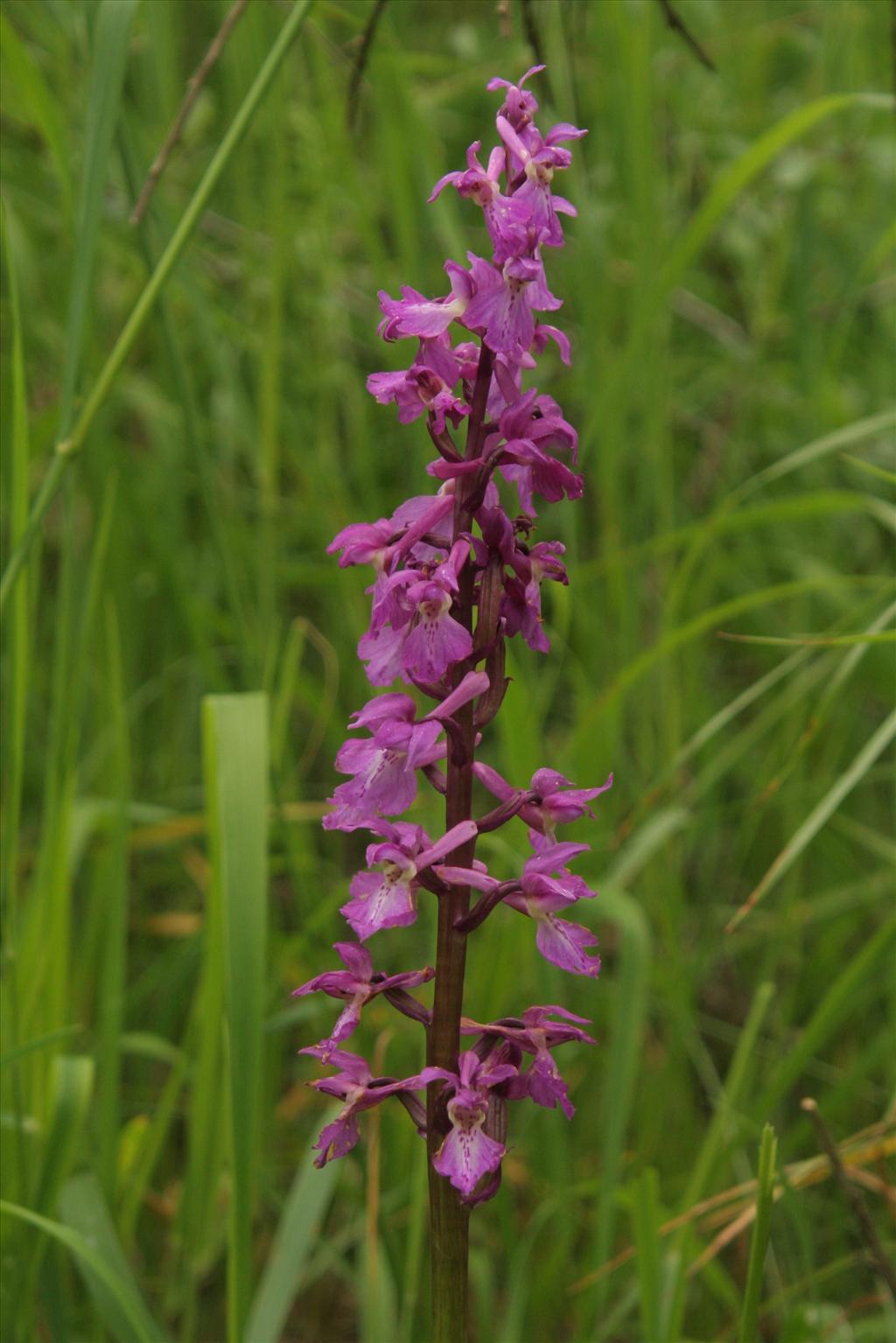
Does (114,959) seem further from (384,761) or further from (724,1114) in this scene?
(384,761)

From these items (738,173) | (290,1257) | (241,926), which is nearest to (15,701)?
(241,926)

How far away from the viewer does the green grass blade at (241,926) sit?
1.58 meters

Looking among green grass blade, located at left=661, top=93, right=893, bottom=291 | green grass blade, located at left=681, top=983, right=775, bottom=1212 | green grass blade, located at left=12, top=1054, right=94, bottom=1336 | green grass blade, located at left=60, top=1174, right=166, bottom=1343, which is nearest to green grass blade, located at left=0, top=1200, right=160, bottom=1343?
green grass blade, located at left=60, top=1174, right=166, bottom=1343

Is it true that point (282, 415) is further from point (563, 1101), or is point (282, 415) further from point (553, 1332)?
point (563, 1101)

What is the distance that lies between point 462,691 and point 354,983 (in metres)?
0.32

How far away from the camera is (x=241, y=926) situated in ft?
5.36

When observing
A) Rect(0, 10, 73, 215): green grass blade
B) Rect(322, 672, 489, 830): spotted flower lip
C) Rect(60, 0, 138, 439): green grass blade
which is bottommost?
Rect(322, 672, 489, 830): spotted flower lip

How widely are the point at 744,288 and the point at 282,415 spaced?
1.35 m

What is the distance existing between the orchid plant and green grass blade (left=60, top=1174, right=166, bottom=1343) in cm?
53

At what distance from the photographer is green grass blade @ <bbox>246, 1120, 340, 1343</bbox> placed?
1744mm

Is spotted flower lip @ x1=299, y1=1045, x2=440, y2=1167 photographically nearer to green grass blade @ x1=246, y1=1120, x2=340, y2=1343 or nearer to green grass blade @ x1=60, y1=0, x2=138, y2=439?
green grass blade @ x1=246, y1=1120, x2=340, y2=1343

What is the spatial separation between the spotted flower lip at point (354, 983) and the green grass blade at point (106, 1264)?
1.95 ft

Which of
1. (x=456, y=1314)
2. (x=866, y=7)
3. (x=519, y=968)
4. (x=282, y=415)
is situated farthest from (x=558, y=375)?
(x=456, y=1314)

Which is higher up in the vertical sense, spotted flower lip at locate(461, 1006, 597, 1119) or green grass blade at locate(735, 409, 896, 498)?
green grass blade at locate(735, 409, 896, 498)
